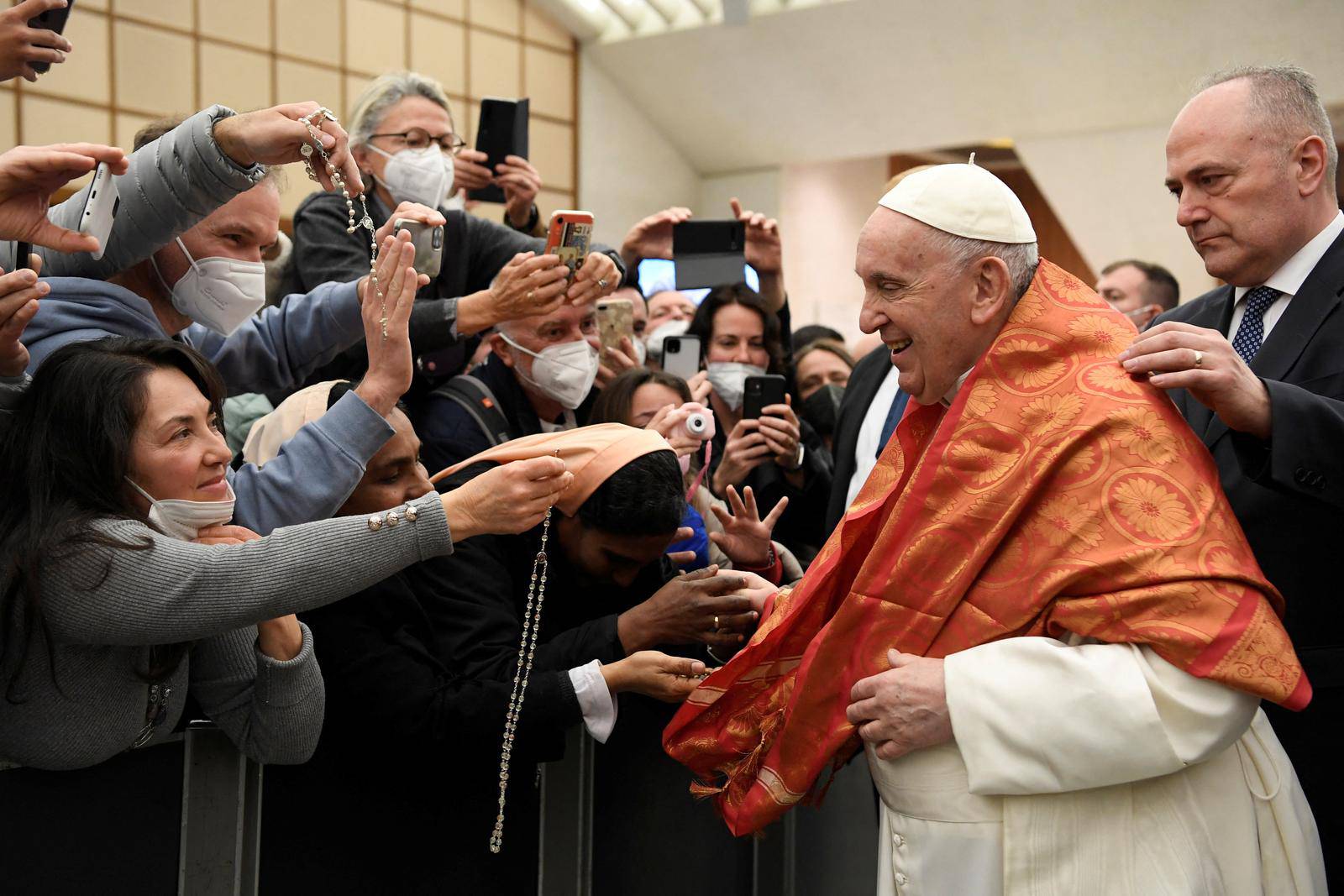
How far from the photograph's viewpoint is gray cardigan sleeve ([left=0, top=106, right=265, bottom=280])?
1.99m

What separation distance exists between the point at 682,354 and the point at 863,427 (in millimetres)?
594

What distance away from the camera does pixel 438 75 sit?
1028 cm

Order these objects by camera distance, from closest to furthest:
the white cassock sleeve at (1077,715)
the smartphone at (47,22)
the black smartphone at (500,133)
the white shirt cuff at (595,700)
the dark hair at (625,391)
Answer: the white cassock sleeve at (1077,715)
the smartphone at (47,22)
the white shirt cuff at (595,700)
the dark hair at (625,391)
the black smartphone at (500,133)

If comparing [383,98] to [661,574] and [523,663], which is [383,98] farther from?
[523,663]

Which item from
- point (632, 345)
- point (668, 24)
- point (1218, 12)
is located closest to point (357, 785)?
point (632, 345)

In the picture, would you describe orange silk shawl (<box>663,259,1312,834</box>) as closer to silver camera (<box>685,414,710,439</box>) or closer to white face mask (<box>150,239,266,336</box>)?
silver camera (<box>685,414,710,439</box>)

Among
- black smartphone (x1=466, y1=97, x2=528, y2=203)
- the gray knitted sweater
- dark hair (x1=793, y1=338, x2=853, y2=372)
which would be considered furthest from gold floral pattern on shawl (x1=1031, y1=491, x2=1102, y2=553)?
dark hair (x1=793, y1=338, x2=853, y2=372)

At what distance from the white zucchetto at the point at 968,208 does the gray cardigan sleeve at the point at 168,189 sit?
103 centimetres

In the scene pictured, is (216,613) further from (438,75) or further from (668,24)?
(668,24)

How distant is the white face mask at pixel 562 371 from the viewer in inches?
117

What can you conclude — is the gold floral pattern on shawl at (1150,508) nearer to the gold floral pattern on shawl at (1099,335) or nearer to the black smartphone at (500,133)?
the gold floral pattern on shawl at (1099,335)

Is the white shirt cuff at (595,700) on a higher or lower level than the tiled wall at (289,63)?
lower

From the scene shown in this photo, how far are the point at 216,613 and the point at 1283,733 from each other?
160 cm

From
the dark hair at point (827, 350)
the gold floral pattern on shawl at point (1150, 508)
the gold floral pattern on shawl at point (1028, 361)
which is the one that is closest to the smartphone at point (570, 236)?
the gold floral pattern on shawl at point (1028, 361)
